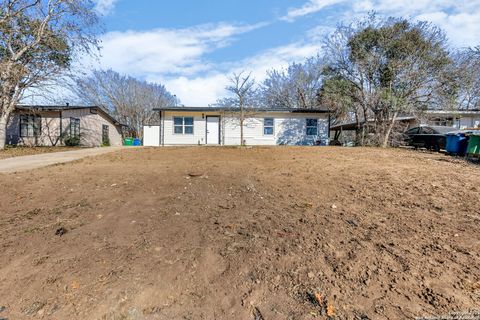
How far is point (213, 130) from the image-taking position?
18.0 m

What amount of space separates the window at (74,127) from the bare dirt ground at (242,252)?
17.2 metres

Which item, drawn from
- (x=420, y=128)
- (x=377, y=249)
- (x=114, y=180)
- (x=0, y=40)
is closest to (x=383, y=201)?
(x=377, y=249)

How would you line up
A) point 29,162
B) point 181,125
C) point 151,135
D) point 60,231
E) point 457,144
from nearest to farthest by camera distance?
point 60,231
point 29,162
point 457,144
point 181,125
point 151,135

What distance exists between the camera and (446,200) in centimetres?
399

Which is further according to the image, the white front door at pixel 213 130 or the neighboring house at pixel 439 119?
the white front door at pixel 213 130

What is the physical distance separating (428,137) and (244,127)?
10.3 metres

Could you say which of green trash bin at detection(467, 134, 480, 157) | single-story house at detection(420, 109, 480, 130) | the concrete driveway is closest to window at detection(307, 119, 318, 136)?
single-story house at detection(420, 109, 480, 130)

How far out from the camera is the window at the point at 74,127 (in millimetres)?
19672

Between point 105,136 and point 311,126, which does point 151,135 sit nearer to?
point 105,136

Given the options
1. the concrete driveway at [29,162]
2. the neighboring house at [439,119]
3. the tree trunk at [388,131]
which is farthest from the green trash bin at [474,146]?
the concrete driveway at [29,162]

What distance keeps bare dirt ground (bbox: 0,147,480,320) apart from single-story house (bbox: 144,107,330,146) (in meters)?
13.3

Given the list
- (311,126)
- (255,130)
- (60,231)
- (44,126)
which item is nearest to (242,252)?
(60,231)

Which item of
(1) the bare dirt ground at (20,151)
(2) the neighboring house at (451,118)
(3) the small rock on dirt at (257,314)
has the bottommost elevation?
(3) the small rock on dirt at (257,314)

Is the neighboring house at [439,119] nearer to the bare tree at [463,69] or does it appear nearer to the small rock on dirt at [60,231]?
the bare tree at [463,69]
